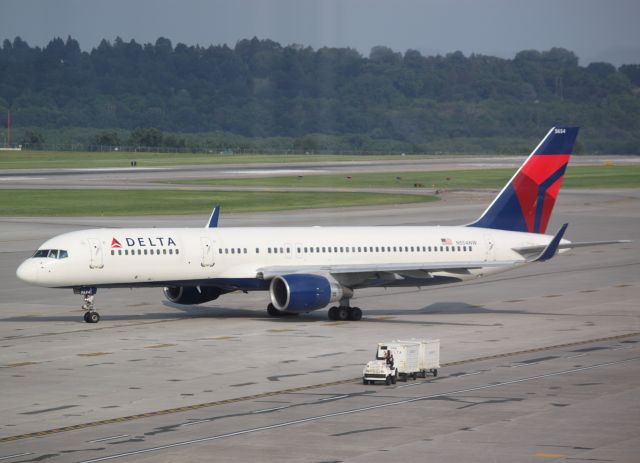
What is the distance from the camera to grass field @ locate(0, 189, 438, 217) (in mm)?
111000

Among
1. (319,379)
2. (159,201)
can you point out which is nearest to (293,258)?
(319,379)

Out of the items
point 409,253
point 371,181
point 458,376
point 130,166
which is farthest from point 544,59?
point 458,376

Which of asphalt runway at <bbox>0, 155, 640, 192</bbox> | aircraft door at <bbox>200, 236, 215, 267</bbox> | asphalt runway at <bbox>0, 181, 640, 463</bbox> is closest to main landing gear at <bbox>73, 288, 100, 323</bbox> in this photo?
asphalt runway at <bbox>0, 181, 640, 463</bbox>

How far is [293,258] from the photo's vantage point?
5322cm

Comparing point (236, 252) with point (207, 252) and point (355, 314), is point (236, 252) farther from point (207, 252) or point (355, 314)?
point (355, 314)

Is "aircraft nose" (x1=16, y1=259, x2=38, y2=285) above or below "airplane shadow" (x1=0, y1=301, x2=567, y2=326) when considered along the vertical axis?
above

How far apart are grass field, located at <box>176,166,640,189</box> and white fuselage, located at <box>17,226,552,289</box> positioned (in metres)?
89.8

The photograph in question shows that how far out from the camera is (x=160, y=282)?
51125 millimetres

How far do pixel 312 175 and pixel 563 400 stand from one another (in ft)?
421

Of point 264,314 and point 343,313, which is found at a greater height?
point 343,313

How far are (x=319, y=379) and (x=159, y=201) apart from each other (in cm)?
8320

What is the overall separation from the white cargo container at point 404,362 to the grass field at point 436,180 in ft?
350

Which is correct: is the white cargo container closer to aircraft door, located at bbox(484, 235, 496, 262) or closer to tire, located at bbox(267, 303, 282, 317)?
tire, located at bbox(267, 303, 282, 317)

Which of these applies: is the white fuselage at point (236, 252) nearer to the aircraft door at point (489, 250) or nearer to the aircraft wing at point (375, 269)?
the aircraft door at point (489, 250)
